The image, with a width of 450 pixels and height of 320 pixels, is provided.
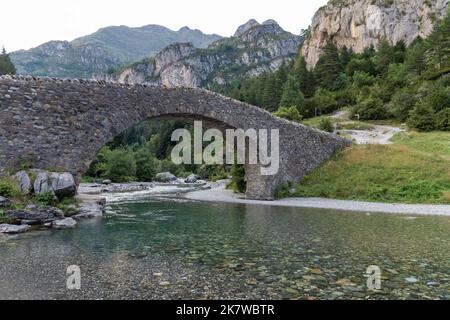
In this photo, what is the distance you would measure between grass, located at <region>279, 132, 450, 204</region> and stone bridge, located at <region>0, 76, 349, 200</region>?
917 centimetres

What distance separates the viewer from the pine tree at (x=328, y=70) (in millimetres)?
75938

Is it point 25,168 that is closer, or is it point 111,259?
point 111,259

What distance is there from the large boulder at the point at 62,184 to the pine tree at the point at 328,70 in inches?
2592

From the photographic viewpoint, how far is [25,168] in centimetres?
1553

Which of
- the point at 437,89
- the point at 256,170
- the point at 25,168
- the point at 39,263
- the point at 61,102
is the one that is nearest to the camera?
the point at 39,263

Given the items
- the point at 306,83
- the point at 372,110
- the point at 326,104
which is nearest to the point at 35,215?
the point at 372,110

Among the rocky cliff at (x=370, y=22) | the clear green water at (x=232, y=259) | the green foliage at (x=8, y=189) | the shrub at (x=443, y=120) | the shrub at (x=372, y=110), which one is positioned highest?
the rocky cliff at (x=370, y=22)

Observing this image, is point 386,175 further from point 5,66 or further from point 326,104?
point 5,66

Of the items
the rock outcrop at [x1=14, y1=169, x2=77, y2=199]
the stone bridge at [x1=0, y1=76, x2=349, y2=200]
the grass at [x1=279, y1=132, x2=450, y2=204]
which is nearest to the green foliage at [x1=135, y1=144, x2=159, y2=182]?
the grass at [x1=279, y1=132, x2=450, y2=204]

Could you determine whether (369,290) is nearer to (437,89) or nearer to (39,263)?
(39,263)

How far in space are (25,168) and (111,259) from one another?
861cm

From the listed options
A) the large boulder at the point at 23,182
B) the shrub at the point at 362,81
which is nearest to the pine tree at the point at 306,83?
the shrub at the point at 362,81

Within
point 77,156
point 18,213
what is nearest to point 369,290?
point 18,213

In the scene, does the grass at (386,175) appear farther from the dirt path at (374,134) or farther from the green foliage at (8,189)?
the green foliage at (8,189)
